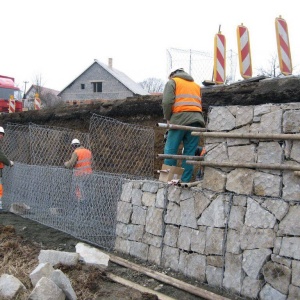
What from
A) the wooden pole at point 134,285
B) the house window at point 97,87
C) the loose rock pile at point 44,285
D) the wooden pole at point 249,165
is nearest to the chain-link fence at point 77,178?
the wooden pole at point 134,285

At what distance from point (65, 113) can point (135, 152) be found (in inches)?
156

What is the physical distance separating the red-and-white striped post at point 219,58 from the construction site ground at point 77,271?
4.54 meters

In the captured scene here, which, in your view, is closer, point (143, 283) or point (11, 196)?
point (143, 283)

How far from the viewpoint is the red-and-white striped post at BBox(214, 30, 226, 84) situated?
8406mm

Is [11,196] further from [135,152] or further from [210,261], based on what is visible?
[210,261]

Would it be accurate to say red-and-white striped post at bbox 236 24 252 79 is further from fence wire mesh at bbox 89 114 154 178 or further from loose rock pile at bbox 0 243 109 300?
loose rock pile at bbox 0 243 109 300

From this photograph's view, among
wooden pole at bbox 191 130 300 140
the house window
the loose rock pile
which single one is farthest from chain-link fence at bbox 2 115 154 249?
the house window

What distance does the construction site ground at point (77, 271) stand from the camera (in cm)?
407

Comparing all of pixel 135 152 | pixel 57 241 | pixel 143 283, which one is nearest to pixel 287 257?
pixel 143 283

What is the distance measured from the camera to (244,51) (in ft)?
25.8

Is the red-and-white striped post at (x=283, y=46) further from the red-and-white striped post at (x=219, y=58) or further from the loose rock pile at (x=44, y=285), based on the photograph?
the loose rock pile at (x=44, y=285)

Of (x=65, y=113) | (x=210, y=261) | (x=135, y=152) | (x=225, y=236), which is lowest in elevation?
(x=210, y=261)

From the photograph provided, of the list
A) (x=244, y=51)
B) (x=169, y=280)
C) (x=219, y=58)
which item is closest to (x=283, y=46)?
(x=244, y=51)

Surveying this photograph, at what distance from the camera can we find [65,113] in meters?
12.1
